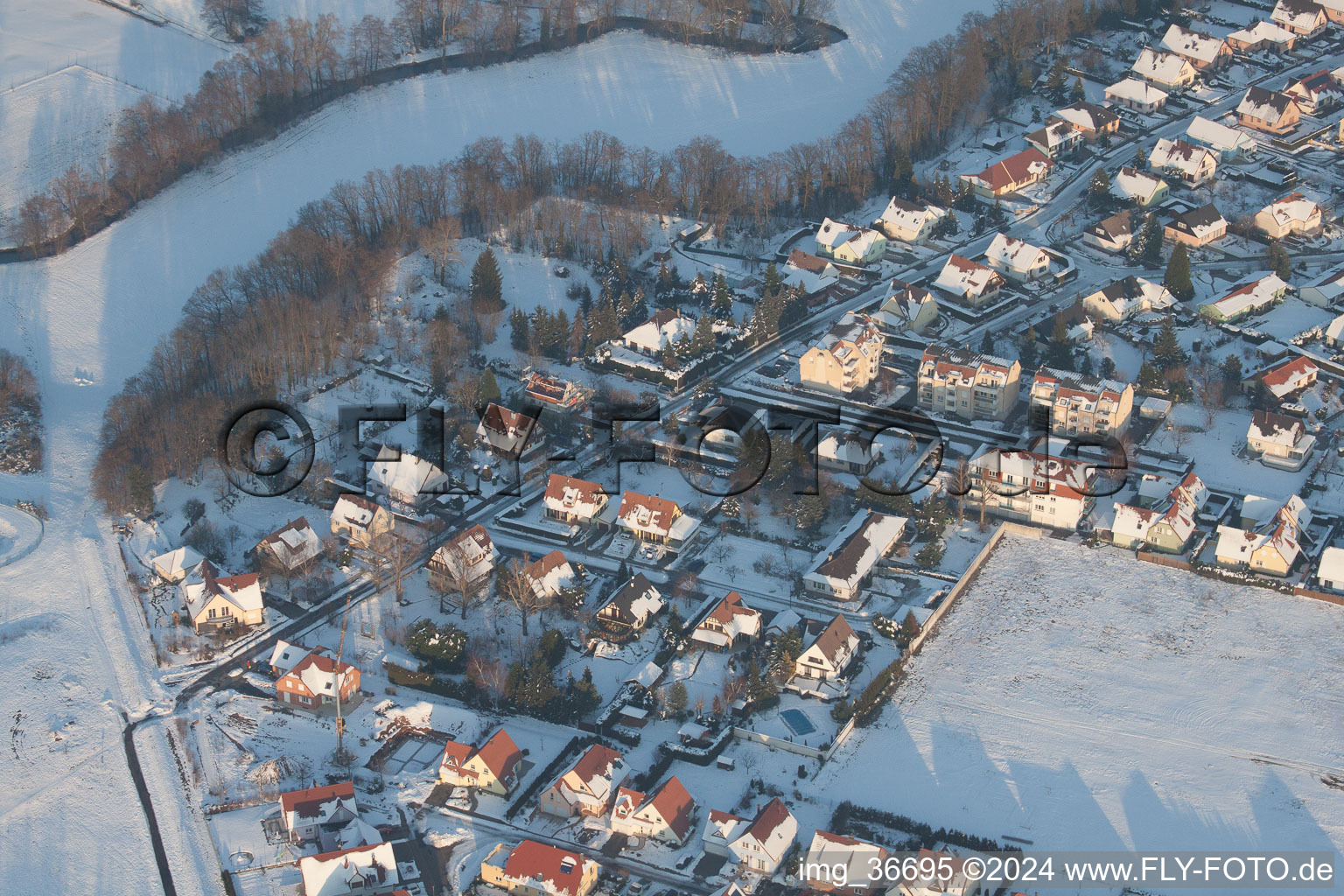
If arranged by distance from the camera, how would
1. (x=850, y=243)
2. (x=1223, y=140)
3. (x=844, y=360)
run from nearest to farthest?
(x=844, y=360) → (x=850, y=243) → (x=1223, y=140)

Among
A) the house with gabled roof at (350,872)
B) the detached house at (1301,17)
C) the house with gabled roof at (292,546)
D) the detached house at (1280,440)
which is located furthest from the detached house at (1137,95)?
the house with gabled roof at (350,872)

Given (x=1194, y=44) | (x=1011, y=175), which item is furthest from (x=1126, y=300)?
(x=1194, y=44)

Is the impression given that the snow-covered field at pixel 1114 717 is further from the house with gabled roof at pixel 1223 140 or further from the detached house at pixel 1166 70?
the detached house at pixel 1166 70

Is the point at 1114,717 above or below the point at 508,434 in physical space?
below

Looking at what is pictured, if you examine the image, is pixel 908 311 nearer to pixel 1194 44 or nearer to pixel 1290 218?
pixel 1290 218

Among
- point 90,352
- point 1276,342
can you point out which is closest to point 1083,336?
point 1276,342
